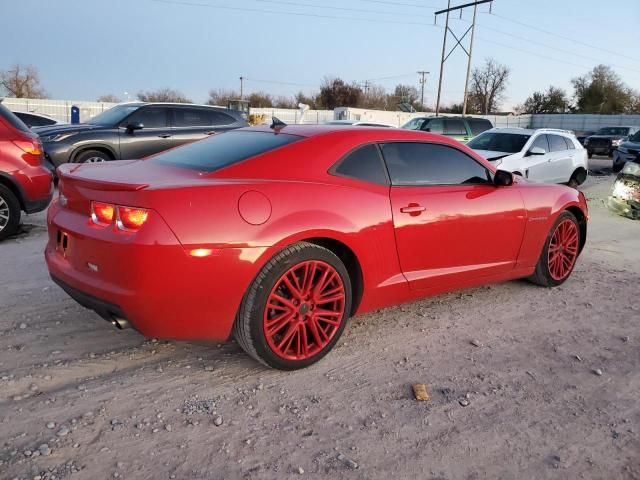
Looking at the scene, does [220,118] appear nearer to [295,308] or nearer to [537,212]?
[537,212]

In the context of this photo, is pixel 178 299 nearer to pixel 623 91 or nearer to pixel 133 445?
pixel 133 445

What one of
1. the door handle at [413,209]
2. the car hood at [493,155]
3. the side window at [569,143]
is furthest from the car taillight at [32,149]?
the side window at [569,143]

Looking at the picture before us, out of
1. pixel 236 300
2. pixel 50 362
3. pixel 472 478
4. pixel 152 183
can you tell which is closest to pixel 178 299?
pixel 236 300

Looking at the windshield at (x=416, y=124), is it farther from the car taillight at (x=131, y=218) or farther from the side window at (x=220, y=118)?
the car taillight at (x=131, y=218)

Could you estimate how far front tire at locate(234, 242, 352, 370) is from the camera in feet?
10.0

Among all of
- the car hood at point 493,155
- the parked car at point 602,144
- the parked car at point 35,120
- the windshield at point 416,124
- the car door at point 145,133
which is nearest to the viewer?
the car hood at point 493,155

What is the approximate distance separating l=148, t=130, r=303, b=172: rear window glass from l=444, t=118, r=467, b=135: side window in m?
13.7

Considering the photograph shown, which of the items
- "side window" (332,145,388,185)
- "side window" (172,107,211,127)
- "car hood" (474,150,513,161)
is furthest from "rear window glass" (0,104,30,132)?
"car hood" (474,150,513,161)

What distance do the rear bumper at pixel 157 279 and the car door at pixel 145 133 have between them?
767 cm

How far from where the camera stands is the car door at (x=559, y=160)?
1123 cm

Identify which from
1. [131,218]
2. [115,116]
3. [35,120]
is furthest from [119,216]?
[35,120]

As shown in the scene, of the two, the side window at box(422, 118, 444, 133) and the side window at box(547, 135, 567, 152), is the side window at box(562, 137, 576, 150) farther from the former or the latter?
the side window at box(422, 118, 444, 133)

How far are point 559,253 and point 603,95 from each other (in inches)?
2652

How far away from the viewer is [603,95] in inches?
2472
